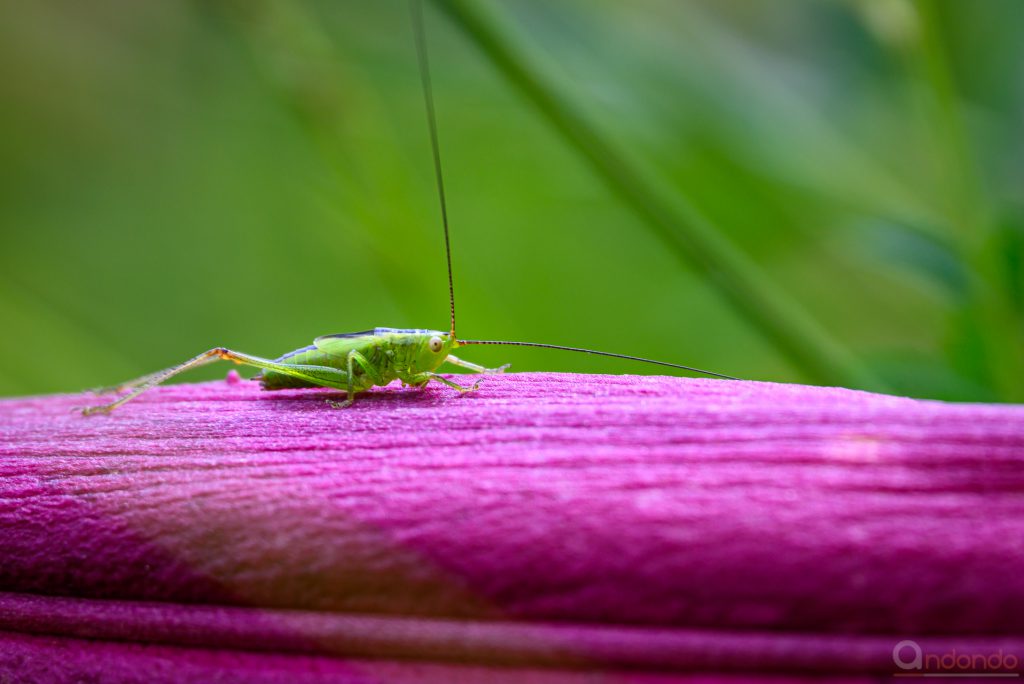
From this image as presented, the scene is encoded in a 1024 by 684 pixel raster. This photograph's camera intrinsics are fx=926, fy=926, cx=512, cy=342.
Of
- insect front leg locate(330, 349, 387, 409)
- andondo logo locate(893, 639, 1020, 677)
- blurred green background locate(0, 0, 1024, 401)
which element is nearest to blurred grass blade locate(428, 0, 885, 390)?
blurred green background locate(0, 0, 1024, 401)

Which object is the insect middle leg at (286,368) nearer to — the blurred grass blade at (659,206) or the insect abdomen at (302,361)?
the insect abdomen at (302,361)

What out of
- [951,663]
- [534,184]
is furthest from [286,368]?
[951,663]

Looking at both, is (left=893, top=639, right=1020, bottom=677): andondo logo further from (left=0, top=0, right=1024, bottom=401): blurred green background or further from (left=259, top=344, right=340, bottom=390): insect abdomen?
(left=259, top=344, right=340, bottom=390): insect abdomen

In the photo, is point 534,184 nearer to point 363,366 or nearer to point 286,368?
point 363,366

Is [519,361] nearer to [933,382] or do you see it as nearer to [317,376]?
[317,376]

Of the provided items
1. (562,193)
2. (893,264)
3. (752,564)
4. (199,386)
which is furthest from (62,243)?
(752,564)
